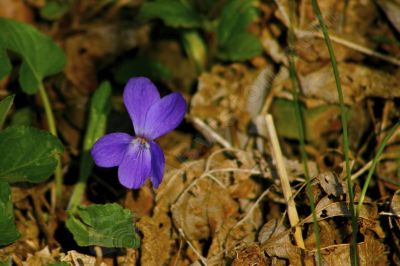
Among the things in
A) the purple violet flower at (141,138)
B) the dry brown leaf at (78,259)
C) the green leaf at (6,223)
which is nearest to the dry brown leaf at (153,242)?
the dry brown leaf at (78,259)

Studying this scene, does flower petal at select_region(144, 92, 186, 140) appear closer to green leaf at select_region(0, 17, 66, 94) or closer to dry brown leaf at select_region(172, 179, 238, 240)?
dry brown leaf at select_region(172, 179, 238, 240)

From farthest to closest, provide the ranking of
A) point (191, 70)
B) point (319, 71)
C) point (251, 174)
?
point (191, 70) → point (319, 71) → point (251, 174)

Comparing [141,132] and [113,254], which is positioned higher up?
[141,132]

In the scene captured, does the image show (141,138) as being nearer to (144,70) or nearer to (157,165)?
(157,165)

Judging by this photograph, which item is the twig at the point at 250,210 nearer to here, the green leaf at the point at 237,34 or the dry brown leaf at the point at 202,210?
the dry brown leaf at the point at 202,210

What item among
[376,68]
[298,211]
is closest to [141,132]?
[298,211]

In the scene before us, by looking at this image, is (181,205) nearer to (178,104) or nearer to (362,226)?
(178,104)

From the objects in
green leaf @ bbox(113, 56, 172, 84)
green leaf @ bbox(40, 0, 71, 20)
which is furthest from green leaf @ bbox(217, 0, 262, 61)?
green leaf @ bbox(40, 0, 71, 20)
